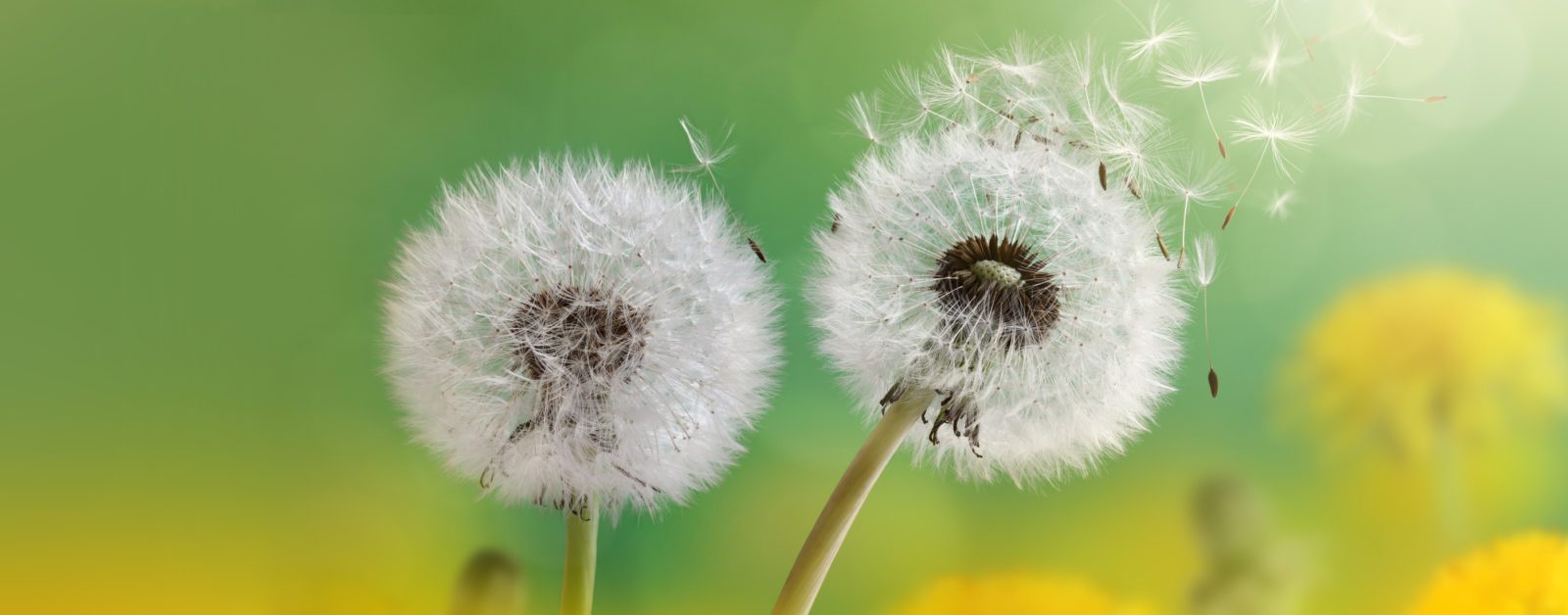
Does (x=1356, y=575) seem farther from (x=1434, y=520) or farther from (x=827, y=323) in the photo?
(x=827, y=323)

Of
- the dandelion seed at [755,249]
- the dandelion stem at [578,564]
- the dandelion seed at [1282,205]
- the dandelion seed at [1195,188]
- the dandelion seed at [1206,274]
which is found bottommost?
the dandelion stem at [578,564]

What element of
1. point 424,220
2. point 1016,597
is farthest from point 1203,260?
point 424,220

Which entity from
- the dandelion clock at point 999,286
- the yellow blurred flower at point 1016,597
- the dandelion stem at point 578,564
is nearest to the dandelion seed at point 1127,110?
the dandelion clock at point 999,286

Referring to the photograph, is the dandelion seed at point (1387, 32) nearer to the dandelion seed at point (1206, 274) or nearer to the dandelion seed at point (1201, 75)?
the dandelion seed at point (1201, 75)

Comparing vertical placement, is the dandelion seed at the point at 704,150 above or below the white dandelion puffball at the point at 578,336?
above

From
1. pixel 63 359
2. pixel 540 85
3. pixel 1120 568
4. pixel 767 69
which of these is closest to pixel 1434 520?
pixel 1120 568

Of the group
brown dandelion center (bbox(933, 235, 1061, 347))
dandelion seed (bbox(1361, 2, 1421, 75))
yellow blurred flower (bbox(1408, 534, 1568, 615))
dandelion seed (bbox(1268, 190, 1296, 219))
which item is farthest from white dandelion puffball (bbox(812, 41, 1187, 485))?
yellow blurred flower (bbox(1408, 534, 1568, 615))

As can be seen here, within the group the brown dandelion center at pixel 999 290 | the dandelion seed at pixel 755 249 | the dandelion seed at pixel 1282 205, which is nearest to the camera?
the brown dandelion center at pixel 999 290

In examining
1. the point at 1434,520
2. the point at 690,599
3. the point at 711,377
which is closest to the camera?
the point at 711,377

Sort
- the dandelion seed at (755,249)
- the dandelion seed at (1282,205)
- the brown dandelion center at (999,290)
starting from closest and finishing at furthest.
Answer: the brown dandelion center at (999,290), the dandelion seed at (755,249), the dandelion seed at (1282,205)
